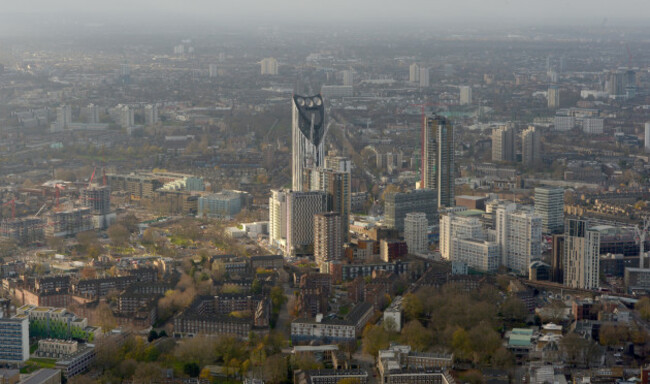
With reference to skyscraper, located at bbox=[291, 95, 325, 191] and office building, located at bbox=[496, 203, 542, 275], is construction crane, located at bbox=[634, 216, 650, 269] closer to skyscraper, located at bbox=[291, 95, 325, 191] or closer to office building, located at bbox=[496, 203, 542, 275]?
office building, located at bbox=[496, 203, 542, 275]

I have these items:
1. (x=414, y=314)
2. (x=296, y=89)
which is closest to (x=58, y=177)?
(x=296, y=89)

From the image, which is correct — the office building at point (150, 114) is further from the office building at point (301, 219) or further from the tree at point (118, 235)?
the office building at point (301, 219)

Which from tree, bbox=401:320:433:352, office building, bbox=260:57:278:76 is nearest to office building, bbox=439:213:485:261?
tree, bbox=401:320:433:352

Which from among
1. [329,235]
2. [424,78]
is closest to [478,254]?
[329,235]

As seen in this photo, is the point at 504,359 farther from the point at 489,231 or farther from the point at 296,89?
the point at 296,89

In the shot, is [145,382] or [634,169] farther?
[634,169]

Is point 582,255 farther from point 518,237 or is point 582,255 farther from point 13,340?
point 13,340

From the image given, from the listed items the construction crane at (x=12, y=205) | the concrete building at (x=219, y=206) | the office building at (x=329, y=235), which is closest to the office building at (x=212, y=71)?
the construction crane at (x=12, y=205)
